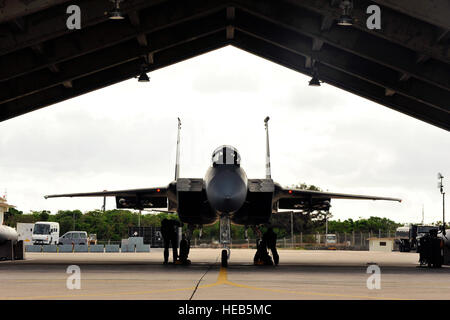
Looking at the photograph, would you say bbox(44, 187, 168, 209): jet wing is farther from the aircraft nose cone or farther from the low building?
the low building

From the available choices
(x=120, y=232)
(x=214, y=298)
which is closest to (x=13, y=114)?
(x=214, y=298)

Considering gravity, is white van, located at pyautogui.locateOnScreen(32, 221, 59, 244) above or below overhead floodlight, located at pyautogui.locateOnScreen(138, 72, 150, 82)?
below

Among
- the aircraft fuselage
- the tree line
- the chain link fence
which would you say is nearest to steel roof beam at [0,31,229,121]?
the aircraft fuselage

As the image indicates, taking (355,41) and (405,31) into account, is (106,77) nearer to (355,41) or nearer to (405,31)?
(355,41)

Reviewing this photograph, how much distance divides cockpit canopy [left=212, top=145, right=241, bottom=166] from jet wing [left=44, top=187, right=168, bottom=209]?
5.02m

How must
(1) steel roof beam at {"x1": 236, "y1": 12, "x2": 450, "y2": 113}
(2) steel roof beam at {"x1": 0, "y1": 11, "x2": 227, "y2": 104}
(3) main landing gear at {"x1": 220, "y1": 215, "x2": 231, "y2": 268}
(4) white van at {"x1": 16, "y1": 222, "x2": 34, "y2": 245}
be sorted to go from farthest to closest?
(4) white van at {"x1": 16, "y1": 222, "x2": 34, "y2": 245} < (1) steel roof beam at {"x1": 236, "y1": 12, "x2": 450, "y2": 113} < (2) steel roof beam at {"x1": 0, "y1": 11, "x2": 227, "y2": 104} < (3) main landing gear at {"x1": 220, "y1": 215, "x2": 231, "y2": 268}

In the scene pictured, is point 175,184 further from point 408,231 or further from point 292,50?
point 408,231

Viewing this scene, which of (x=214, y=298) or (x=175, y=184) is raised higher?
(x=175, y=184)

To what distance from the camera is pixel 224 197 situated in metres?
13.2

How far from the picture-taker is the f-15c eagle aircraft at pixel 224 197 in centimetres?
1345

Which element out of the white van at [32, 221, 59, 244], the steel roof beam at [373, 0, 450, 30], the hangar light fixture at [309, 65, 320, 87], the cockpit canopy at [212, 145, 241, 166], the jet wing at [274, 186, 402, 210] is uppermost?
the steel roof beam at [373, 0, 450, 30]

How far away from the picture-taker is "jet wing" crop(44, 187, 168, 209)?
19.2 m
